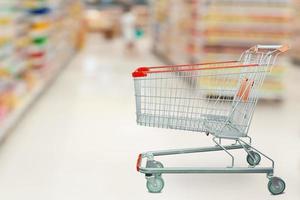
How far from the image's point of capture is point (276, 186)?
185cm

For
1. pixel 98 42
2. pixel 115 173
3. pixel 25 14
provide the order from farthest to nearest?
pixel 98 42, pixel 25 14, pixel 115 173

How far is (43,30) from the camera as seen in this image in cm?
575

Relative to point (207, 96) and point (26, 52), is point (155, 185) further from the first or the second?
point (26, 52)

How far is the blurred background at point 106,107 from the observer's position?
7.93ft

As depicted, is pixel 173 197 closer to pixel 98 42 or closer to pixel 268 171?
pixel 268 171

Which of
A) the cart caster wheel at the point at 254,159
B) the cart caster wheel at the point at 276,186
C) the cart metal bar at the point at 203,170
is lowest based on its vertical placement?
the cart caster wheel at the point at 276,186

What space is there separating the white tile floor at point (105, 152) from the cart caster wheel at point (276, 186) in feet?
0.13

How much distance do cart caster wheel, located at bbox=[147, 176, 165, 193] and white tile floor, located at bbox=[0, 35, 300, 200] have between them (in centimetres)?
3

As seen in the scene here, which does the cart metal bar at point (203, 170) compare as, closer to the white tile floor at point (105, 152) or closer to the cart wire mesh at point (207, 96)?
the white tile floor at point (105, 152)

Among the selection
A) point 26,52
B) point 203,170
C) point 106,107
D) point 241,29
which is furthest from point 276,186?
point 241,29

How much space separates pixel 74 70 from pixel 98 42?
18.6ft

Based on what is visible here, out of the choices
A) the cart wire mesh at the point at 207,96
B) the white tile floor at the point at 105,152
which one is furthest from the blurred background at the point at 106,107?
the cart wire mesh at the point at 207,96

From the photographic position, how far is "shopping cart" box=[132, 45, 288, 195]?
1.84 meters

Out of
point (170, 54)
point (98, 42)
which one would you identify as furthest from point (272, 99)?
point (98, 42)
